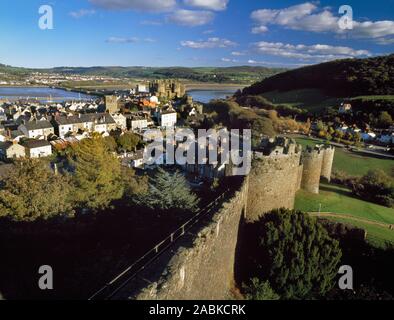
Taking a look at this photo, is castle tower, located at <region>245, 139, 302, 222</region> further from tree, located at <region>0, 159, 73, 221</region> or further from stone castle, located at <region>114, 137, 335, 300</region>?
tree, located at <region>0, 159, 73, 221</region>

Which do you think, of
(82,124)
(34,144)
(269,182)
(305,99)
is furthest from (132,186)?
(305,99)

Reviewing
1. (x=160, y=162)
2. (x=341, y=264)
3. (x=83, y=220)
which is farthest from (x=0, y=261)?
(x=160, y=162)

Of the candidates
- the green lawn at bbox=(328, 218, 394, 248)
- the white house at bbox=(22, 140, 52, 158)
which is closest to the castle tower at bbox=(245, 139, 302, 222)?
the green lawn at bbox=(328, 218, 394, 248)

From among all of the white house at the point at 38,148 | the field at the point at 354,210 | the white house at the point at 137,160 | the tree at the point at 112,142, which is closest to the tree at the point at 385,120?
the field at the point at 354,210

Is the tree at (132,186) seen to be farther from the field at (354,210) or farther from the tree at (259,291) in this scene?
the tree at (259,291)
